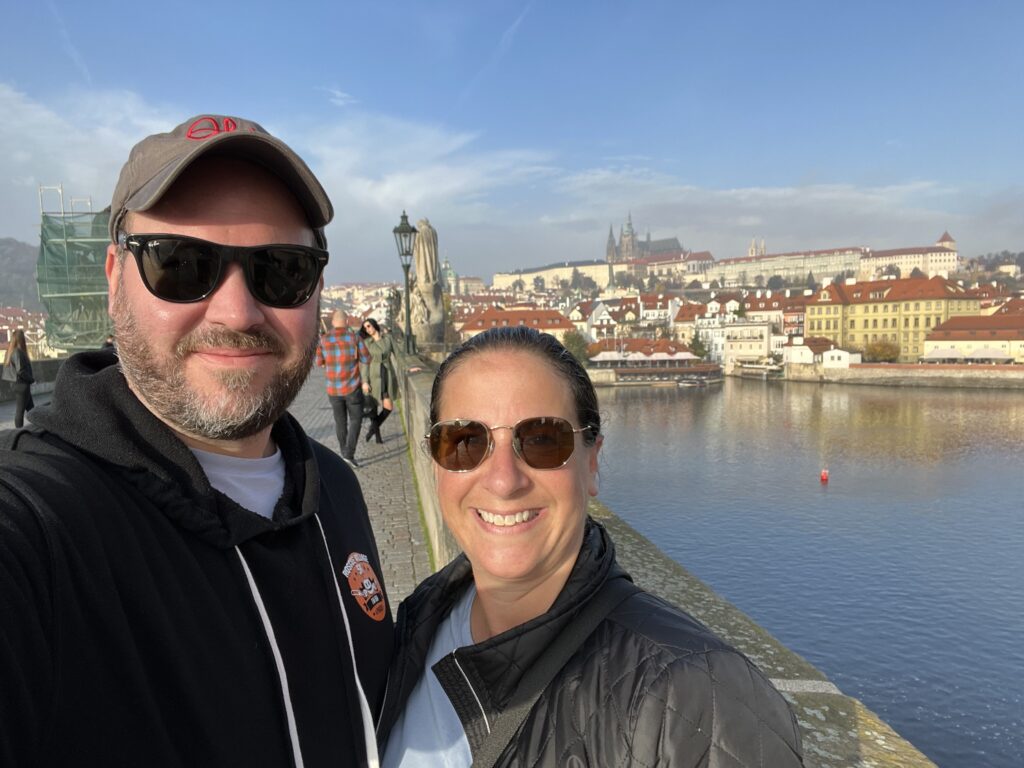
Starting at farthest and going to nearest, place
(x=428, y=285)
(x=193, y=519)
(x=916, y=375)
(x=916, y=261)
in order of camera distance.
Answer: (x=916, y=261), (x=916, y=375), (x=428, y=285), (x=193, y=519)

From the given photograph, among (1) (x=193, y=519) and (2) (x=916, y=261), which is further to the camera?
(2) (x=916, y=261)

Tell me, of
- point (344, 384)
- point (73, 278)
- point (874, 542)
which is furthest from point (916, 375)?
point (344, 384)

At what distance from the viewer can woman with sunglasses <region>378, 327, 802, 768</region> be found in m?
0.99

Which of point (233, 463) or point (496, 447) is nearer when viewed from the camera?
point (233, 463)

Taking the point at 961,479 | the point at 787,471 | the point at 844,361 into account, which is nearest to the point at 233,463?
the point at 787,471

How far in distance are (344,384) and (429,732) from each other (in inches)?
287

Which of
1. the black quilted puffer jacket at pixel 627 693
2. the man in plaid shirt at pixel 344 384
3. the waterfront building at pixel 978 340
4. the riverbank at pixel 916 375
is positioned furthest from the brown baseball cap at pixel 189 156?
the waterfront building at pixel 978 340

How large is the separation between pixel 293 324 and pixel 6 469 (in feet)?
1.72

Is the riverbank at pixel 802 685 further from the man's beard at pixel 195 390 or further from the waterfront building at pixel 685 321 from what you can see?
the waterfront building at pixel 685 321

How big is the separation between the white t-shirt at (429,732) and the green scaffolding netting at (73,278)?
34.1 m

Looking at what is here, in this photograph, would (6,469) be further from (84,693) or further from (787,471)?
(787,471)

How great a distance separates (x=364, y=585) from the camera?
1.40 metres

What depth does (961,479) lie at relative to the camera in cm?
3238

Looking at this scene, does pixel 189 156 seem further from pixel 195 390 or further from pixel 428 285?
pixel 428 285
